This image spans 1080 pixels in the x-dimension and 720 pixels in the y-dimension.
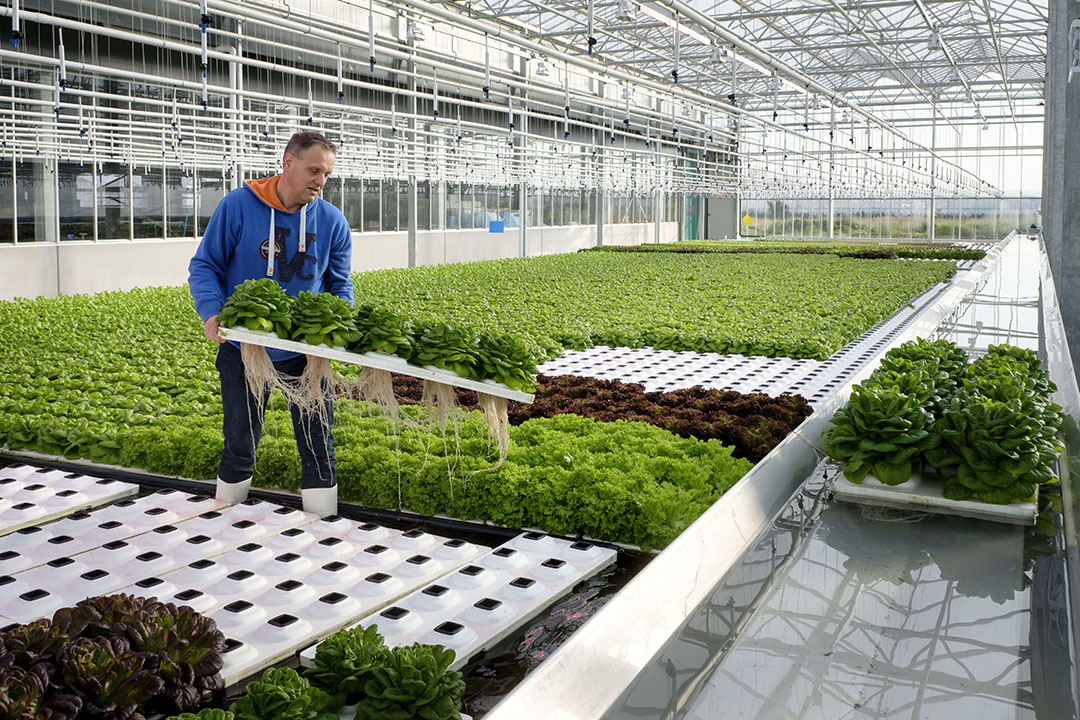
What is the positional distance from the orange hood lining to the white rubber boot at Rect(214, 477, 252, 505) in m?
1.51

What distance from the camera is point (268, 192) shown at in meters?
4.77

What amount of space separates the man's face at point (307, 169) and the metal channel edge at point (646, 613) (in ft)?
7.97

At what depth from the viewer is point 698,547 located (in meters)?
3.19

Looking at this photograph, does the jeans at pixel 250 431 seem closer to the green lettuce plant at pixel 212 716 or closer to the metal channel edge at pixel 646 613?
the metal channel edge at pixel 646 613

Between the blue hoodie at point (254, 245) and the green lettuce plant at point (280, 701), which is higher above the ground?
the blue hoodie at point (254, 245)

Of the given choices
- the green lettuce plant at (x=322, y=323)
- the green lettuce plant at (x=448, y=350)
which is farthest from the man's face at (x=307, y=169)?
the green lettuce plant at (x=448, y=350)

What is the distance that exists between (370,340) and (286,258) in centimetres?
94

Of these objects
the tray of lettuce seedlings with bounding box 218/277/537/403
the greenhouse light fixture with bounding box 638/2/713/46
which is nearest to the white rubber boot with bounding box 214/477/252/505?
the tray of lettuce seedlings with bounding box 218/277/537/403

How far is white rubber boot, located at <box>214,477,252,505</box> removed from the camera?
527cm

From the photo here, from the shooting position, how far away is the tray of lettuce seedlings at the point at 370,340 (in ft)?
13.5

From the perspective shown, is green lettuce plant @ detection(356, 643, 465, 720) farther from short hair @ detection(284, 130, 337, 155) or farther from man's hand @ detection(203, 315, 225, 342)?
short hair @ detection(284, 130, 337, 155)

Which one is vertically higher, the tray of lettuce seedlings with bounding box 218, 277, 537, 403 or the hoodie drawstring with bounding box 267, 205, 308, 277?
the hoodie drawstring with bounding box 267, 205, 308, 277

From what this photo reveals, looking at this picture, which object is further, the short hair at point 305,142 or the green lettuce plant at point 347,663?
the short hair at point 305,142

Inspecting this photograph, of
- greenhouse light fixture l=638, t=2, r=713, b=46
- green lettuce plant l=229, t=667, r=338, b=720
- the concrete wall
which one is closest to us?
green lettuce plant l=229, t=667, r=338, b=720
